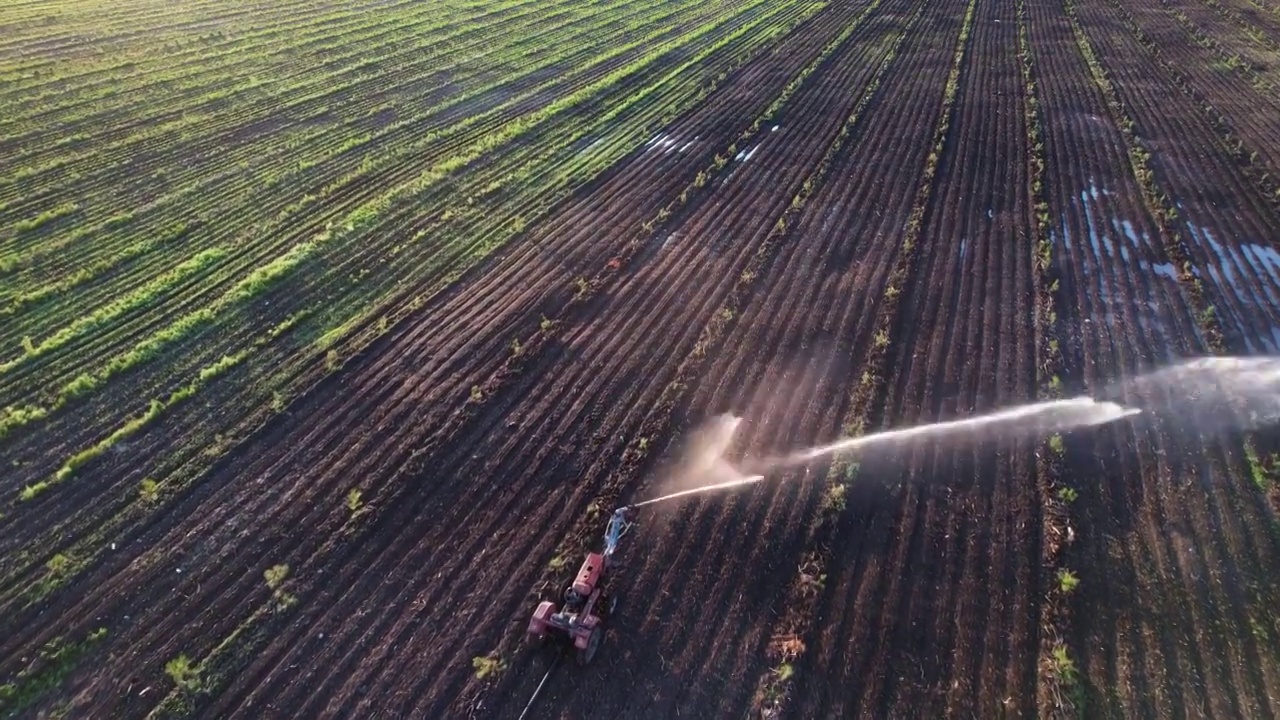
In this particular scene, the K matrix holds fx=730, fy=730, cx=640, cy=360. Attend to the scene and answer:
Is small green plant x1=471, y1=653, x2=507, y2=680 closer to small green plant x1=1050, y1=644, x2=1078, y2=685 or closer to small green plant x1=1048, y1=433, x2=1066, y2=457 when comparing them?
small green plant x1=1050, y1=644, x2=1078, y2=685

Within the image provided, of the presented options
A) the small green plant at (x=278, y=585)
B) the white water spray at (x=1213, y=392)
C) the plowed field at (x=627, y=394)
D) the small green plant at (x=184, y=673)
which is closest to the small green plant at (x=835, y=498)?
the plowed field at (x=627, y=394)

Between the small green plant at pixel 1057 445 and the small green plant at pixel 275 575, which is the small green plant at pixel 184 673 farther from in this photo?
the small green plant at pixel 1057 445

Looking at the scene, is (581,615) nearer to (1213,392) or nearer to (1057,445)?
(1057,445)

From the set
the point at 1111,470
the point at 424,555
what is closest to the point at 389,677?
the point at 424,555

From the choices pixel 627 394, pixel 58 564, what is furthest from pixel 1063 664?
pixel 58 564

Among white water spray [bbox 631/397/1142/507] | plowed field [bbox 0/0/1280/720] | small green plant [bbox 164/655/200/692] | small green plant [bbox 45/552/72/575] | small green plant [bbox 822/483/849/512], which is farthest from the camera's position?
white water spray [bbox 631/397/1142/507]

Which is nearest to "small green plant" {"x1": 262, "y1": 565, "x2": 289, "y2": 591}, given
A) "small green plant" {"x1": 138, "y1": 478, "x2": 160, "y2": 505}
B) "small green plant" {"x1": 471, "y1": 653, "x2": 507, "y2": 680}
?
"small green plant" {"x1": 138, "y1": 478, "x2": 160, "y2": 505}
